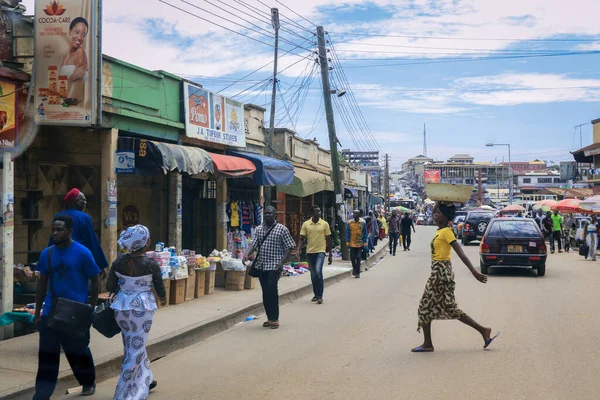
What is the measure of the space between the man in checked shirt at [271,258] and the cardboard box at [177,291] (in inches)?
84.9

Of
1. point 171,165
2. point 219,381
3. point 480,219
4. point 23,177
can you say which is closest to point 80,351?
point 219,381

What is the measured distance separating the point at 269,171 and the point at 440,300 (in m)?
7.78

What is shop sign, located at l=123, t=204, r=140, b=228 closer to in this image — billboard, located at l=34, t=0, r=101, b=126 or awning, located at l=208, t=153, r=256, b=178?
awning, located at l=208, t=153, r=256, b=178

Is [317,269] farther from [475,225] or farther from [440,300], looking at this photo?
Result: [475,225]

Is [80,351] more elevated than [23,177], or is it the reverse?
[23,177]

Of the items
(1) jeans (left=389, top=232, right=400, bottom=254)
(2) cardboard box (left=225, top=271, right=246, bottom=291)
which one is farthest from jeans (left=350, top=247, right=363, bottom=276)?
(1) jeans (left=389, top=232, right=400, bottom=254)

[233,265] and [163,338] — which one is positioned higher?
[233,265]

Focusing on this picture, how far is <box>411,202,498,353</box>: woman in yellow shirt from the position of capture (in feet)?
24.4

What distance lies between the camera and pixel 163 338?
26.6 feet

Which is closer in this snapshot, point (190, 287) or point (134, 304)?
point (134, 304)

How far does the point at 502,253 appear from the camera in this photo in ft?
53.6

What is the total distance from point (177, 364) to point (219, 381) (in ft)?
3.65

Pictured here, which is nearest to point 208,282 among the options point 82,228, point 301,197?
point 82,228

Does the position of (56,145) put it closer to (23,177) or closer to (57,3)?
(23,177)
